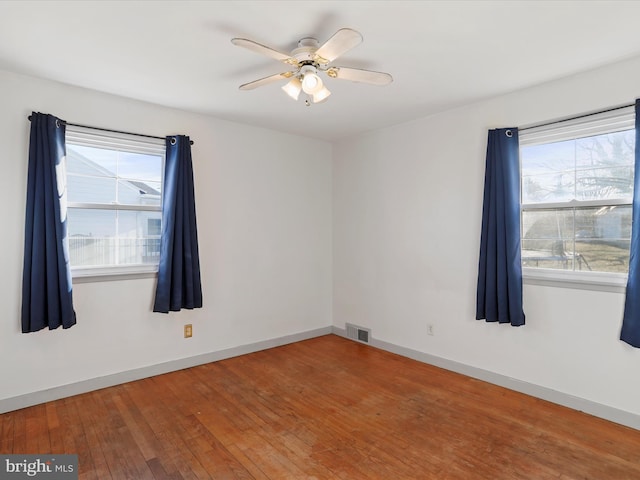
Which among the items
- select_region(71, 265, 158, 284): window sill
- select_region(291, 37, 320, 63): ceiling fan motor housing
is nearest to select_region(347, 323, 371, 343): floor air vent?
select_region(71, 265, 158, 284): window sill

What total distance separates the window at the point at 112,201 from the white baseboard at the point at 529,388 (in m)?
2.79

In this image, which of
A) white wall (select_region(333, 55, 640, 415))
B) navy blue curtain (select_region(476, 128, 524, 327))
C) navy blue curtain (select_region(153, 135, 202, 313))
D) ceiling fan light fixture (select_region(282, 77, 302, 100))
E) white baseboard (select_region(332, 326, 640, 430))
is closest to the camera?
ceiling fan light fixture (select_region(282, 77, 302, 100))

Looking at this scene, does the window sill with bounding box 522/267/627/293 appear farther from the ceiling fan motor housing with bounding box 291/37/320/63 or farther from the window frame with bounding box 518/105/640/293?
the ceiling fan motor housing with bounding box 291/37/320/63

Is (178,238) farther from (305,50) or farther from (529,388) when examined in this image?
(529,388)

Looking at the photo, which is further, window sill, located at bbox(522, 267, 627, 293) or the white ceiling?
window sill, located at bbox(522, 267, 627, 293)

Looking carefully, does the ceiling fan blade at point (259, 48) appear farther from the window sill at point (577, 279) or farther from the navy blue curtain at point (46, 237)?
the window sill at point (577, 279)

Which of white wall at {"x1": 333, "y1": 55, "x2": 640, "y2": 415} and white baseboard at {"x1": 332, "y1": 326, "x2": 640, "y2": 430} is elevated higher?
white wall at {"x1": 333, "y1": 55, "x2": 640, "y2": 415}

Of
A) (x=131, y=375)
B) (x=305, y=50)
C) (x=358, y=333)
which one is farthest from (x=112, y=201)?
(x=358, y=333)

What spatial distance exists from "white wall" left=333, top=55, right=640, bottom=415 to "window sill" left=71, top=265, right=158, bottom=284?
233 centimetres

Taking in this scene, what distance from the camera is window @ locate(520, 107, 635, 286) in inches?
104

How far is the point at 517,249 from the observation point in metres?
3.04

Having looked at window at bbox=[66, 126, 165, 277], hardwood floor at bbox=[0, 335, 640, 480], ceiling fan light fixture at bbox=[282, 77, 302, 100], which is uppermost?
ceiling fan light fixture at bbox=[282, 77, 302, 100]

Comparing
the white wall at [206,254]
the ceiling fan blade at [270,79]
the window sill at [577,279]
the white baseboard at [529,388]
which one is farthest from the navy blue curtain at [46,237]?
the window sill at [577,279]

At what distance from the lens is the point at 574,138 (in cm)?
285
